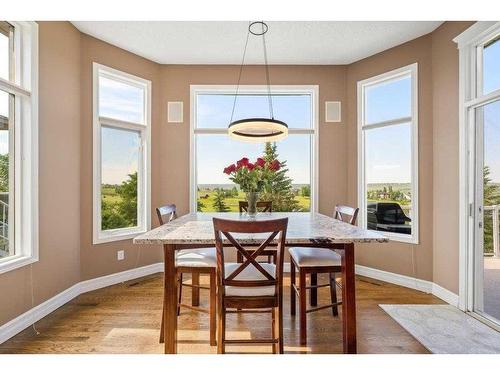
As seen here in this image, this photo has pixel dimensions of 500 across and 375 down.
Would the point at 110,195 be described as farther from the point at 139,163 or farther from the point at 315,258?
the point at 315,258

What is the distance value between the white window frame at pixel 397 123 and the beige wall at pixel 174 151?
0.22ft

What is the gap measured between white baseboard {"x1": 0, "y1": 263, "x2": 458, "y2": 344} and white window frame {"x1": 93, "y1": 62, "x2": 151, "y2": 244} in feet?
1.59

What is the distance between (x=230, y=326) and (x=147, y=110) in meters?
2.92

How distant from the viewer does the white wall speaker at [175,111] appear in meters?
3.91

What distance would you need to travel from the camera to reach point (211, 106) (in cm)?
404

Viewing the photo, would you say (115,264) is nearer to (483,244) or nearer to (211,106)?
(211,106)

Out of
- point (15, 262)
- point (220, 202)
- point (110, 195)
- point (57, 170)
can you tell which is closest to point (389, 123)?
point (220, 202)

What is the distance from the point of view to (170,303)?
1845 millimetres

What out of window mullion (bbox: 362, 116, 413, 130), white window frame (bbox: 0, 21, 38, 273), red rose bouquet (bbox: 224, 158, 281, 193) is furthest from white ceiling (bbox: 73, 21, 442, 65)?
red rose bouquet (bbox: 224, 158, 281, 193)

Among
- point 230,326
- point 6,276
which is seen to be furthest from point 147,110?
point 230,326

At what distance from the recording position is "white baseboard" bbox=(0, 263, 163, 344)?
222 centimetres

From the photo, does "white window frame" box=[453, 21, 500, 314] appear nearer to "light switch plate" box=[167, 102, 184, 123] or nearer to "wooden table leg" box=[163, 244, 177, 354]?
"wooden table leg" box=[163, 244, 177, 354]

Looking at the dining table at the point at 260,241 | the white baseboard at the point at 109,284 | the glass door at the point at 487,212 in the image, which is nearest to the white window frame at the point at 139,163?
the white baseboard at the point at 109,284

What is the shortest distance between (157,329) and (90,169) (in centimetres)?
202
